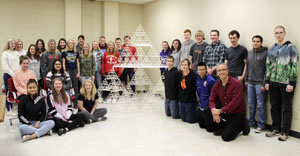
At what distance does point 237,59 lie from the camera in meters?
4.70

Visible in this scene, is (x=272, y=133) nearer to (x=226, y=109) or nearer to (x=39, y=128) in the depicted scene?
(x=226, y=109)

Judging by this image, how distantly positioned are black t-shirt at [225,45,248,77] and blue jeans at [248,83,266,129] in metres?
0.34

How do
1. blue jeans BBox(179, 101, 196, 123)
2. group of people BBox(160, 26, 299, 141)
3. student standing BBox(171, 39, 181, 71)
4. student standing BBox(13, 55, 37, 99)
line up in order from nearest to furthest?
group of people BBox(160, 26, 299, 141) → student standing BBox(13, 55, 37, 99) → blue jeans BBox(179, 101, 196, 123) → student standing BBox(171, 39, 181, 71)

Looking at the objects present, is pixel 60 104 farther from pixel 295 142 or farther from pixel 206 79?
pixel 295 142

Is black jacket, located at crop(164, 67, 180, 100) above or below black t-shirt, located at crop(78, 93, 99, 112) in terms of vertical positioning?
above

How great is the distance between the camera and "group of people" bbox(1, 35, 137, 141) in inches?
161

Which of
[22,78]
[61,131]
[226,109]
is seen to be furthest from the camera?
[22,78]

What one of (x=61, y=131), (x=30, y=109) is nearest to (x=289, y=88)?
(x=61, y=131)

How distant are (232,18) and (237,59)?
93 centimetres

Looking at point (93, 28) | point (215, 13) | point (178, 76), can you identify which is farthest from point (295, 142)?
point (93, 28)

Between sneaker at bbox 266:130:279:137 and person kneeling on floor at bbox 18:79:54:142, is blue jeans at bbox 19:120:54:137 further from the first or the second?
sneaker at bbox 266:130:279:137

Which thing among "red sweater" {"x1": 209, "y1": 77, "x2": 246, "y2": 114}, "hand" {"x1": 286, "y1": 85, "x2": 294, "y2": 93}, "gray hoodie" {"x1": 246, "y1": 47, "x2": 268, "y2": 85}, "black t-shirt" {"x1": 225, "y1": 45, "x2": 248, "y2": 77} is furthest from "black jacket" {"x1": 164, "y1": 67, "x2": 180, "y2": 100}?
"hand" {"x1": 286, "y1": 85, "x2": 294, "y2": 93}

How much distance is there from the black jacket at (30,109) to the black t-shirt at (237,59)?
3.25m

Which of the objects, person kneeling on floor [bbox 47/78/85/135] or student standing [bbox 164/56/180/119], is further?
student standing [bbox 164/56/180/119]
